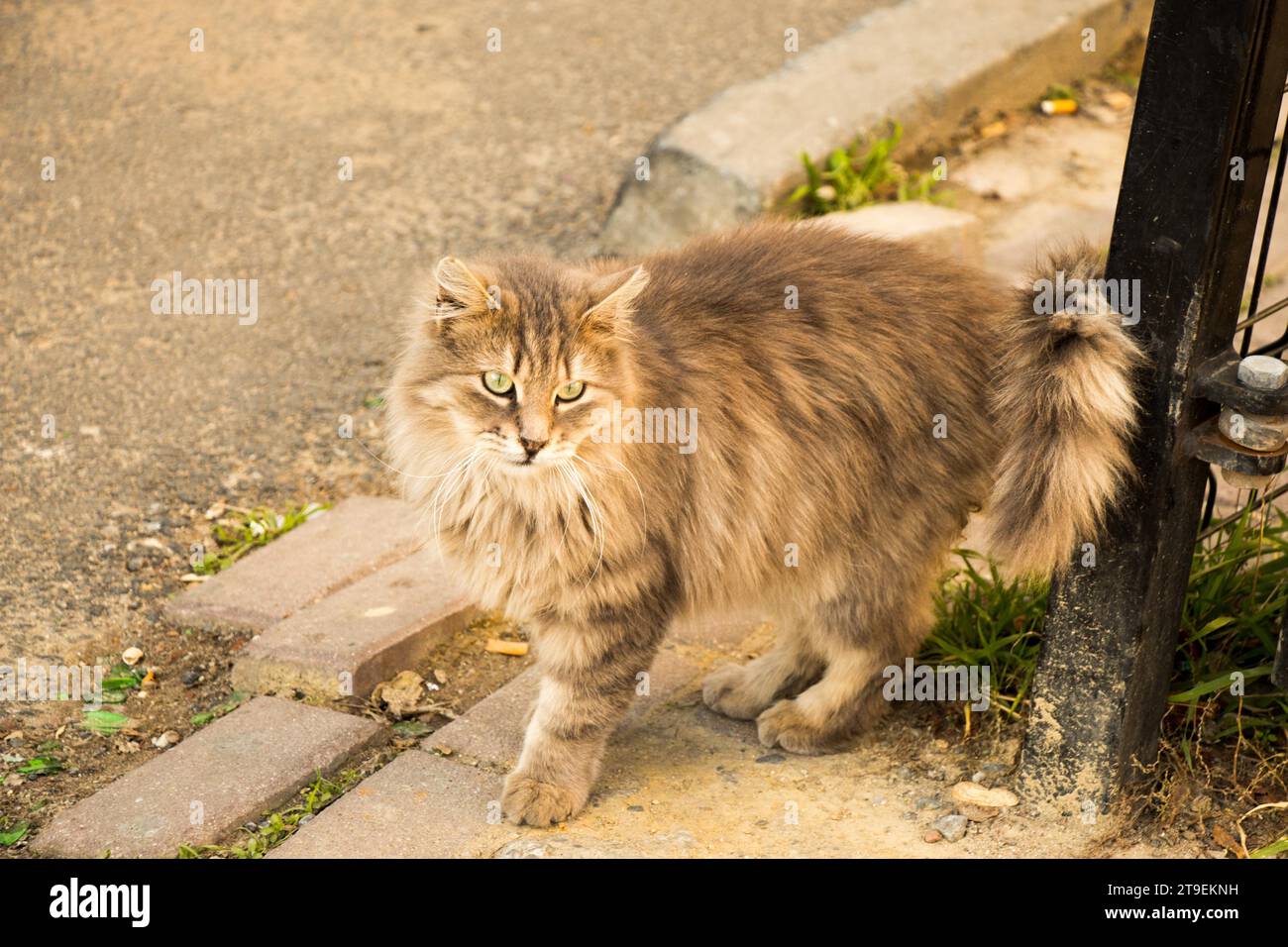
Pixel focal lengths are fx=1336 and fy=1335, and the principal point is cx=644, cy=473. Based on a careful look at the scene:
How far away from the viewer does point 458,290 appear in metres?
A: 2.90

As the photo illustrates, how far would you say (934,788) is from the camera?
3.16m

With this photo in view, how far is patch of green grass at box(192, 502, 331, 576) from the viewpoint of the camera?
402 centimetres

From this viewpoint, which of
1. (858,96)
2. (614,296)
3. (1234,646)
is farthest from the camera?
(858,96)

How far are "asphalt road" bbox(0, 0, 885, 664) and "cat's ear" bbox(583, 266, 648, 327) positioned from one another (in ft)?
1.81

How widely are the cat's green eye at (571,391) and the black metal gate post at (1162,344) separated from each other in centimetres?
111

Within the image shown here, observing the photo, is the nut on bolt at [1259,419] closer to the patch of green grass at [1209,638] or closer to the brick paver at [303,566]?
the patch of green grass at [1209,638]

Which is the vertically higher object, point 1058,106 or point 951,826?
point 1058,106

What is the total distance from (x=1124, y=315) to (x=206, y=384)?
10.6ft

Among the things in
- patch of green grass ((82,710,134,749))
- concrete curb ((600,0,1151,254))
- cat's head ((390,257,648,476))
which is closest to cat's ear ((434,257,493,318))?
cat's head ((390,257,648,476))

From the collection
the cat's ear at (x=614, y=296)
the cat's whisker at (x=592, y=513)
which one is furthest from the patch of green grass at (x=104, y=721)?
the cat's ear at (x=614, y=296)

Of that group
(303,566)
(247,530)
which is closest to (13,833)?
(303,566)

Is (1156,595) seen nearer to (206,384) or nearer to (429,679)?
(429,679)

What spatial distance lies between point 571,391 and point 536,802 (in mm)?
926

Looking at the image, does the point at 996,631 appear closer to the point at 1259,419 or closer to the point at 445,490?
the point at 1259,419
